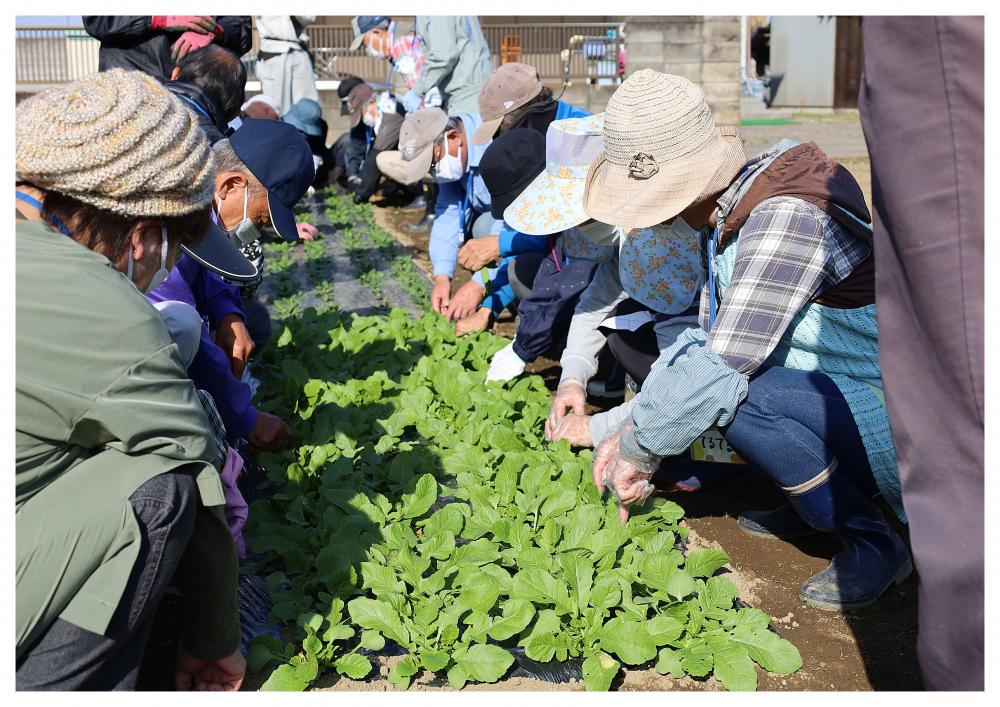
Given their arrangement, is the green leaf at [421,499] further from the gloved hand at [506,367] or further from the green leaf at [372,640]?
the gloved hand at [506,367]

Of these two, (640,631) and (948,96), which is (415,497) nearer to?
(640,631)

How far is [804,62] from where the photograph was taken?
18641 millimetres

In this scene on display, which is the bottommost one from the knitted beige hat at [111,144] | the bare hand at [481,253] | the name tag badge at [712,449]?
the name tag badge at [712,449]

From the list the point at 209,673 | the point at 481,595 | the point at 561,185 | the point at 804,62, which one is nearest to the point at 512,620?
the point at 481,595

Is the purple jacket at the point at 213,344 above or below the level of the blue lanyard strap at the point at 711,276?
below

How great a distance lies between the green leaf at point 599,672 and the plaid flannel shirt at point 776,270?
74 centimetres

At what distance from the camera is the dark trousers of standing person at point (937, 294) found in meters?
1.31

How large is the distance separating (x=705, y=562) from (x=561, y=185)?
129cm

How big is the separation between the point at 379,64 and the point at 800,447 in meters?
17.4

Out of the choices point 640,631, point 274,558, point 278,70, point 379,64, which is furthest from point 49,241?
point 379,64

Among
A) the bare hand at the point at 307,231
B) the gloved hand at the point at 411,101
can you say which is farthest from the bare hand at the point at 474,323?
the gloved hand at the point at 411,101

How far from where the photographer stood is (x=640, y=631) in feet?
6.55

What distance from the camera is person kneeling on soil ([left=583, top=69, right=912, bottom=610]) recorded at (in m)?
2.16

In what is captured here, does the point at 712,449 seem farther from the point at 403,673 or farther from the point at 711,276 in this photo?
the point at 403,673
